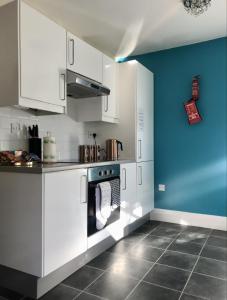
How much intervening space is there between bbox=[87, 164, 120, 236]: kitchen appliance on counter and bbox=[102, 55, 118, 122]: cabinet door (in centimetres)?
72

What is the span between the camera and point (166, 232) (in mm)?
2992

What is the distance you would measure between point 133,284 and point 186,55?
2781 millimetres

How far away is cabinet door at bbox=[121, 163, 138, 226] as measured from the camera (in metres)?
2.74

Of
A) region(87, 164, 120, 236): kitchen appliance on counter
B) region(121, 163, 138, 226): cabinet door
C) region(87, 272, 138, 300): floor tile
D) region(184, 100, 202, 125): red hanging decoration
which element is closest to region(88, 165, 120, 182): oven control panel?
region(87, 164, 120, 236): kitchen appliance on counter

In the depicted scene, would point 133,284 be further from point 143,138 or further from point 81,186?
point 143,138

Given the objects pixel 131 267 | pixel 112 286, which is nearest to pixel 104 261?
pixel 131 267

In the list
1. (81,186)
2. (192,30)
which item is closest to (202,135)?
(192,30)

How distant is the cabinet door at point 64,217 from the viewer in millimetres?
1688

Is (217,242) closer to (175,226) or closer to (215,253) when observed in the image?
(215,253)

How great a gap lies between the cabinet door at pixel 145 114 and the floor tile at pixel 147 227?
850mm

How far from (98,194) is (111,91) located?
1.41 meters

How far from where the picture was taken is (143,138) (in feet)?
10.6

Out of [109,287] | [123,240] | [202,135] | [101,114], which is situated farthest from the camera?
[202,135]

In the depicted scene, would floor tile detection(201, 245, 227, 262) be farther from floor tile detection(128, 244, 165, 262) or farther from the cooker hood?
the cooker hood
